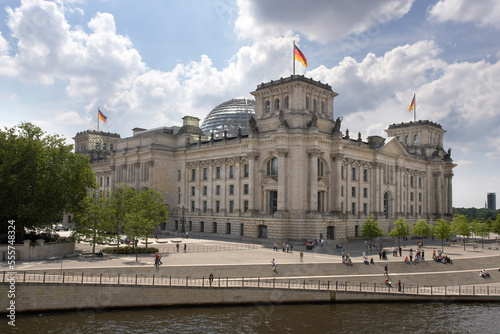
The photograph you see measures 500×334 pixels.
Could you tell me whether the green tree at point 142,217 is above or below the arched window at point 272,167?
below

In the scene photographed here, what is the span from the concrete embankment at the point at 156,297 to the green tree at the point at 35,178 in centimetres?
1759

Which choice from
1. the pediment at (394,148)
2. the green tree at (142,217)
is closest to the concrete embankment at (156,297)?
the green tree at (142,217)

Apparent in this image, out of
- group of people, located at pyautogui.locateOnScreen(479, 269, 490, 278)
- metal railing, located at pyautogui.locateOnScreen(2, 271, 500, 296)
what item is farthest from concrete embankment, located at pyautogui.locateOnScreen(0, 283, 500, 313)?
group of people, located at pyautogui.locateOnScreen(479, 269, 490, 278)

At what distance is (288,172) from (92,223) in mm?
31216

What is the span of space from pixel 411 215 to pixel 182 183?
5186 cm

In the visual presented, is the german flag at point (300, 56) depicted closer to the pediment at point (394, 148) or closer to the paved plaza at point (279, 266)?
the pediment at point (394, 148)

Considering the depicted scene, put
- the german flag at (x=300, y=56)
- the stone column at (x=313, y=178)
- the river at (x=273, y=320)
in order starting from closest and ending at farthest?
the river at (x=273, y=320)
the stone column at (x=313, y=178)
the german flag at (x=300, y=56)

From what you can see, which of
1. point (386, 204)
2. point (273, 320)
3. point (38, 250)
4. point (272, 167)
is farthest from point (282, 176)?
point (38, 250)

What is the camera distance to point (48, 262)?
149 feet

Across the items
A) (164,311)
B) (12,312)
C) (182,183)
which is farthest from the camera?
(182,183)

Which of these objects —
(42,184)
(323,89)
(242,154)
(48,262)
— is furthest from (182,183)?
(48,262)

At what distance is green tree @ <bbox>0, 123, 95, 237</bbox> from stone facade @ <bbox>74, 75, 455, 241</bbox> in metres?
29.9

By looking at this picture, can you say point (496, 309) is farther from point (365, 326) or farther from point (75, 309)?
point (75, 309)

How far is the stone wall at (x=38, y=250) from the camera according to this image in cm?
4731
